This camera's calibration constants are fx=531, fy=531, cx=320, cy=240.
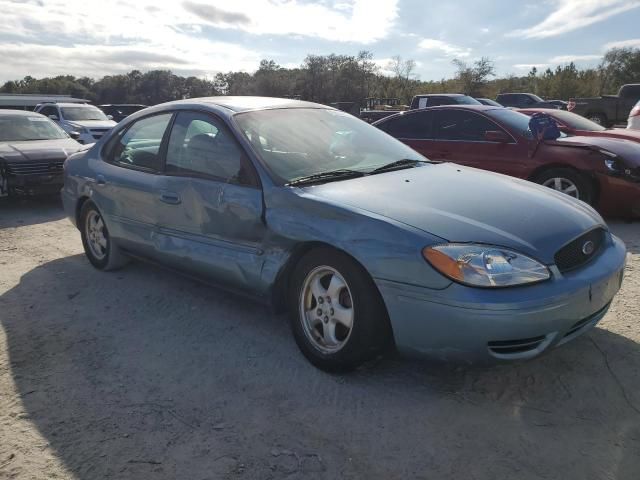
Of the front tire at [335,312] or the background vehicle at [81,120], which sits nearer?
the front tire at [335,312]

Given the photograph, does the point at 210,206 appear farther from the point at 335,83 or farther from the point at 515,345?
the point at 335,83

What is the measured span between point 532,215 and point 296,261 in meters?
1.36

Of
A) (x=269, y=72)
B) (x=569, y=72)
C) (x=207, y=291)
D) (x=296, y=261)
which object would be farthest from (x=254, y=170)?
(x=269, y=72)

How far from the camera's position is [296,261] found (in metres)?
3.16

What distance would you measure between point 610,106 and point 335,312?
2175cm

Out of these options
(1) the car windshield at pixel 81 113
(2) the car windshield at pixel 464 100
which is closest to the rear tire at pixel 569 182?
(2) the car windshield at pixel 464 100

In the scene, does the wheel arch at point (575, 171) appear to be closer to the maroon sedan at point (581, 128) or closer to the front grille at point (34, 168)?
the maroon sedan at point (581, 128)

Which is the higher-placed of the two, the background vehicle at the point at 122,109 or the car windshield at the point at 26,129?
the background vehicle at the point at 122,109

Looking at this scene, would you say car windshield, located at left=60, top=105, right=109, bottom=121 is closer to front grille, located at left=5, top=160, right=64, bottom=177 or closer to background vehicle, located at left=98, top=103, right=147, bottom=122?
front grille, located at left=5, top=160, right=64, bottom=177

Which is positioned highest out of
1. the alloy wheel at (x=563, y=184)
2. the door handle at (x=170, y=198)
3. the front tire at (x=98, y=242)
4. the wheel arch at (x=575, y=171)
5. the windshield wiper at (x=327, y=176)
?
the windshield wiper at (x=327, y=176)

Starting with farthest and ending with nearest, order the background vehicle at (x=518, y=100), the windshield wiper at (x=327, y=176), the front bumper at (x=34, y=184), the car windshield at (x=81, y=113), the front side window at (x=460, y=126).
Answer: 1. the background vehicle at (x=518, y=100)
2. the car windshield at (x=81, y=113)
3. the front bumper at (x=34, y=184)
4. the front side window at (x=460, y=126)
5. the windshield wiper at (x=327, y=176)

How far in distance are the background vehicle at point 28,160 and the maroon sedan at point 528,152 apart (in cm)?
525

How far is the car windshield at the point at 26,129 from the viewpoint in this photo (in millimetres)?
8836

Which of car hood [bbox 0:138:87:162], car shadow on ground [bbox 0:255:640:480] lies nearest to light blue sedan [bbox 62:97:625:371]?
car shadow on ground [bbox 0:255:640:480]
